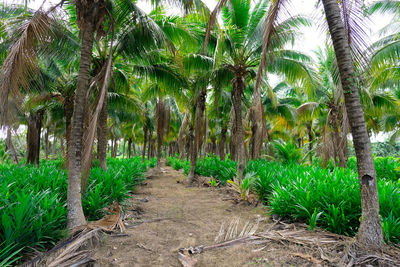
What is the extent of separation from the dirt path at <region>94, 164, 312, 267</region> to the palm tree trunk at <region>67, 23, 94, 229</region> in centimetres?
73

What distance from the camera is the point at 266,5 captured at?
831 cm

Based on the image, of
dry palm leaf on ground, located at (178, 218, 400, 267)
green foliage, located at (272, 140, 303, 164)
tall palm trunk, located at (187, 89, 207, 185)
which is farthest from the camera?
green foliage, located at (272, 140, 303, 164)

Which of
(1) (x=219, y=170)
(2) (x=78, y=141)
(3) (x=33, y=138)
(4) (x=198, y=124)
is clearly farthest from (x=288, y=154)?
(3) (x=33, y=138)

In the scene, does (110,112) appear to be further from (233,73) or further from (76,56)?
(233,73)

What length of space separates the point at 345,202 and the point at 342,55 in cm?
238

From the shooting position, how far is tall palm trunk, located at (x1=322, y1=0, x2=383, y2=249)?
2959 millimetres

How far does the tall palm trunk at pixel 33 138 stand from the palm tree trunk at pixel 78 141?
410 inches

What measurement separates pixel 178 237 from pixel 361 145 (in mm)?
3194

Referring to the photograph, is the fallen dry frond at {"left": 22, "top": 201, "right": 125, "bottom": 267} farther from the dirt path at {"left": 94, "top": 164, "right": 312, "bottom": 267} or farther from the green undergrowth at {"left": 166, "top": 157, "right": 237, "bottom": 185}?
the green undergrowth at {"left": 166, "top": 157, "right": 237, "bottom": 185}

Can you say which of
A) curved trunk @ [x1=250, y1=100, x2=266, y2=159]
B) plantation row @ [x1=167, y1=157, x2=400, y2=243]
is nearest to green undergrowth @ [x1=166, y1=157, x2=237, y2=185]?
curved trunk @ [x1=250, y1=100, x2=266, y2=159]

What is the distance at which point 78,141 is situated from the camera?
13.3ft

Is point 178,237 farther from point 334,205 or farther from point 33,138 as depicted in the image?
point 33,138

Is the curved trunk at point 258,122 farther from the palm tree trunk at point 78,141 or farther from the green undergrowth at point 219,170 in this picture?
the palm tree trunk at point 78,141

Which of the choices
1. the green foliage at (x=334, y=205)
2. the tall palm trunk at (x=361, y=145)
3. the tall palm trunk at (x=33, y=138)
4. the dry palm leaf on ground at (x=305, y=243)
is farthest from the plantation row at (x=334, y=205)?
the tall palm trunk at (x=33, y=138)
